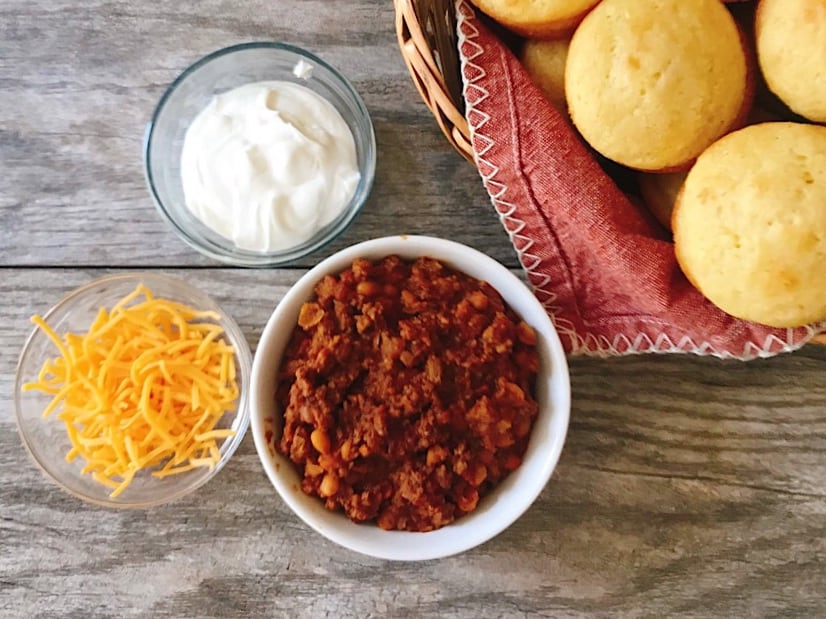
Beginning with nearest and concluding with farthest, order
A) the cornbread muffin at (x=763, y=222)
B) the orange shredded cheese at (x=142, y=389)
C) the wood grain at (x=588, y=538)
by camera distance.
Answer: the cornbread muffin at (x=763, y=222)
the orange shredded cheese at (x=142, y=389)
the wood grain at (x=588, y=538)

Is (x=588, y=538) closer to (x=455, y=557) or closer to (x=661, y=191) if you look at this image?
(x=455, y=557)

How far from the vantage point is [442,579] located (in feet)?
4.29

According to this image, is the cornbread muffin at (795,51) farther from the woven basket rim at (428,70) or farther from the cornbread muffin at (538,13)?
the woven basket rim at (428,70)

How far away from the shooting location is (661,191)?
1.15 meters

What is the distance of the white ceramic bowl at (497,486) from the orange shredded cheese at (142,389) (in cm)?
12

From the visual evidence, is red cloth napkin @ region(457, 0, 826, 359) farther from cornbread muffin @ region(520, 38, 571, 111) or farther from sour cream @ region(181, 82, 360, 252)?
sour cream @ region(181, 82, 360, 252)

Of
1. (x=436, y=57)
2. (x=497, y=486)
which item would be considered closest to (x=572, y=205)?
(x=436, y=57)

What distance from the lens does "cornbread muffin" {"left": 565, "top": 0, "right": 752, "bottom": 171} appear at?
0.99m

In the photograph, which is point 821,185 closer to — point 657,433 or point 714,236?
point 714,236

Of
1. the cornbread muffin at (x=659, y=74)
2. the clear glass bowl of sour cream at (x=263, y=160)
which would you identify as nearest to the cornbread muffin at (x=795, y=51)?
the cornbread muffin at (x=659, y=74)

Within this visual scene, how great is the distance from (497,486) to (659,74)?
58 cm

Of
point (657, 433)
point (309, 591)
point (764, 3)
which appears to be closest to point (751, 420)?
point (657, 433)

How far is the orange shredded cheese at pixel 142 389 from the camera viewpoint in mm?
1180

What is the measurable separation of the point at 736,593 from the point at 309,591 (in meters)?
0.67
